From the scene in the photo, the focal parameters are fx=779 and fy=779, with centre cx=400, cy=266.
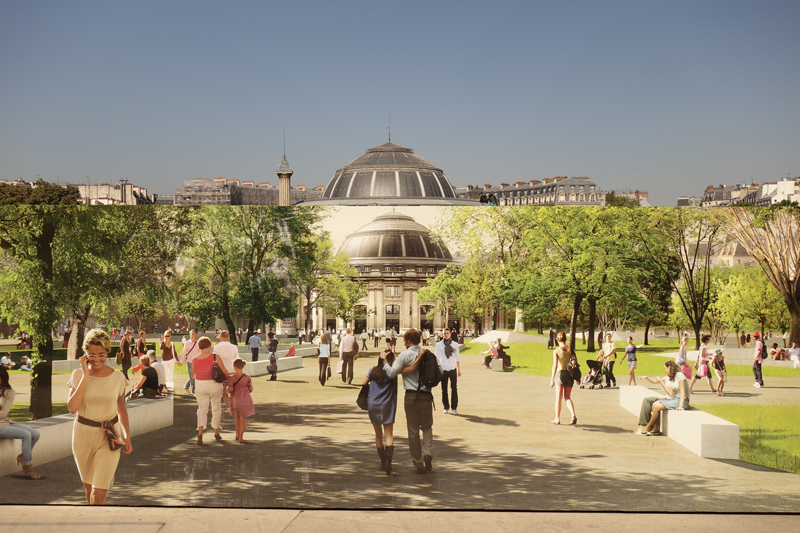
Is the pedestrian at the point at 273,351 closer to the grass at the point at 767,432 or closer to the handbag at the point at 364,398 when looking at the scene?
the handbag at the point at 364,398

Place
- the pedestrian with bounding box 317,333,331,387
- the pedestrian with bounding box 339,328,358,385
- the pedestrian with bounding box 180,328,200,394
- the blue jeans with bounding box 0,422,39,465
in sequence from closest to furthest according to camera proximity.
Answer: the blue jeans with bounding box 0,422,39,465, the pedestrian with bounding box 180,328,200,394, the pedestrian with bounding box 339,328,358,385, the pedestrian with bounding box 317,333,331,387

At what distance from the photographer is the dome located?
3942 inches

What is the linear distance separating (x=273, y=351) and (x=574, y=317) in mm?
4696

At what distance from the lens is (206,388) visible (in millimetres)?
10875

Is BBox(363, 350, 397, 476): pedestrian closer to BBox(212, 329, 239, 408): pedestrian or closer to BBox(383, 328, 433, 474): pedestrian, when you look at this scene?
BBox(383, 328, 433, 474): pedestrian

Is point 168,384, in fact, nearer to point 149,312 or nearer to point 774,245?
point 149,312

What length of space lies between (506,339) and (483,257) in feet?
4.41

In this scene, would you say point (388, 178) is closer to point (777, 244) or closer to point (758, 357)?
point (777, 244)

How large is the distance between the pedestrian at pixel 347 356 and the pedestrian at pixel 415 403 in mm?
1643

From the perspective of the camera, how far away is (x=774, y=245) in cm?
1159

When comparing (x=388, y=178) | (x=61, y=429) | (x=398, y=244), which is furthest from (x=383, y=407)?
(x=388, y=178)

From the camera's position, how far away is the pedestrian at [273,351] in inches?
456

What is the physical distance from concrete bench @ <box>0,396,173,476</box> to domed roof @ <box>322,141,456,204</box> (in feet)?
279

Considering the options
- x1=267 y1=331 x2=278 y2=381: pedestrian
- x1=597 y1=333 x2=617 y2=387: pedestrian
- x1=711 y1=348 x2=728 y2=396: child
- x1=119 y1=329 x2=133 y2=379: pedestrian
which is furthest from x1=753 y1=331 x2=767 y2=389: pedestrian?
x1=119 y1=329 x2=133 y2=379: pedestrian
